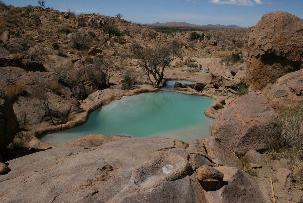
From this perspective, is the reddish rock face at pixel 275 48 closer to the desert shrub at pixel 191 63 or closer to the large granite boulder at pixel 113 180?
the large granite boulder at pixel 113 180

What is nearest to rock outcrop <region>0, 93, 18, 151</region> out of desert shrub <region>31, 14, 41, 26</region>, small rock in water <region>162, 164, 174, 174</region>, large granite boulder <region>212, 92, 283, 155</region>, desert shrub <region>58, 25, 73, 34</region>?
large granite boulder <region>212, 92, 283, 155</region>

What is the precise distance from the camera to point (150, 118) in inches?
1019

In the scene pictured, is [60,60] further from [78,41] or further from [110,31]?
[110,31]

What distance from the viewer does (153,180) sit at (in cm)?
1014

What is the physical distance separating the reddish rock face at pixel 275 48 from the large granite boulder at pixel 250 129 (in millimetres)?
8422

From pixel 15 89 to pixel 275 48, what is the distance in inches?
592

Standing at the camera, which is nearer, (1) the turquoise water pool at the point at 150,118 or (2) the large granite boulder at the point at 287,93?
(2) the large granite boulder at the point at 287,93

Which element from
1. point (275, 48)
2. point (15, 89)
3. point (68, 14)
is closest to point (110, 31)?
point (68, 14)

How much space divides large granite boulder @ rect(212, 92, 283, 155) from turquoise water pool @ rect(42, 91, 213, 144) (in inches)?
196

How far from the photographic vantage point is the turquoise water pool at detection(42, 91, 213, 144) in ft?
72.8

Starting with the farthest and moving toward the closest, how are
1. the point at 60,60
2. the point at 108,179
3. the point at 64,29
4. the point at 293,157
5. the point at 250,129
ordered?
the point at 64,29 → the point at 60,60 → the point at 250,129 → the point at 293,157 → the point at 108,179

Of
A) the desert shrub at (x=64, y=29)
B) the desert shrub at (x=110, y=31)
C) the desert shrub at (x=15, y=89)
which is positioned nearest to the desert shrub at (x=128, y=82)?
the desert shrub at (x=15, y=89)

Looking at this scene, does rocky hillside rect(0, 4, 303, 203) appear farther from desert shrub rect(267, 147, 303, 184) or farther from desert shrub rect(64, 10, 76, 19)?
desert shrub rect(64, 10, 76, 19)

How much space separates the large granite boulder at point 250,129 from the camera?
49.5 feet
